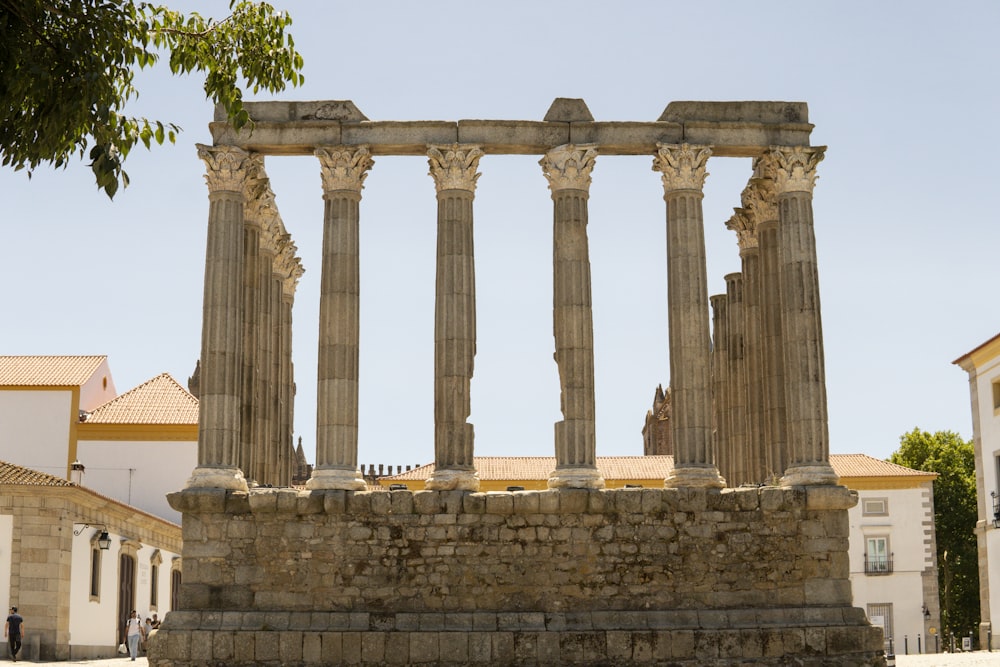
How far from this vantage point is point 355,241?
2383cm

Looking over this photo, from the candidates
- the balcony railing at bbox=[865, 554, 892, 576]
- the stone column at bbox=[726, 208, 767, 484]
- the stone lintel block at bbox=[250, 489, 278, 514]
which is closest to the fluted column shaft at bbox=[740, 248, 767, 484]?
the stone column at bbox=[726, 208, 767, 484]

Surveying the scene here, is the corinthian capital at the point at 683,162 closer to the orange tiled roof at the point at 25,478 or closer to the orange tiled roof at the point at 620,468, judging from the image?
the orange tiled roof at the point at 25,478

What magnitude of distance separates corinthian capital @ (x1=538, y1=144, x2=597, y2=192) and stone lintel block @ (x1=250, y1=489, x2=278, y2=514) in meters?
7.57

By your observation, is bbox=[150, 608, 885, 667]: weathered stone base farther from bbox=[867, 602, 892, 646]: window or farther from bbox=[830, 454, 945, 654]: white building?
bbox=[867, 602, 892, 646]: window

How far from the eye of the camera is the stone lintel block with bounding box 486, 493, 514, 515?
72.9 ft

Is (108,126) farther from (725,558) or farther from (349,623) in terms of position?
(725,558)

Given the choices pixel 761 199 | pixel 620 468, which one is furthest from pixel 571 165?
pixel 620 468

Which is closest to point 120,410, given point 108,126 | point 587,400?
point 587,400

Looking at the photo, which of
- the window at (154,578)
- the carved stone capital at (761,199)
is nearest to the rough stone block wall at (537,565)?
the carved stone capital at (761,199)

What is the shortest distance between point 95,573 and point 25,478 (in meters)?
3.43

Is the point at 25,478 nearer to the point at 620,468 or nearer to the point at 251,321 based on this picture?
the point at 251,321

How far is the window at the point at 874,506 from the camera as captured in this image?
50.0 metres

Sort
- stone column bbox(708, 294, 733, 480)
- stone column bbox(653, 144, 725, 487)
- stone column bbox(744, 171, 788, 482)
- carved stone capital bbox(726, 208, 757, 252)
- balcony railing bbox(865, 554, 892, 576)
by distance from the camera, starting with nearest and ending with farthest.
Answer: stone column bbox(653, 144, 725, 487) < stone column bbox(744, 171, 788, 482) < carved stone capital bbox(726, 208, 757, 252) < stone column bbox(708, 294, 733, 480) < balcony railing bbox(865, 554, 892, 576)

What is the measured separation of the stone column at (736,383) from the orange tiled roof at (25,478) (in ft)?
51.1
